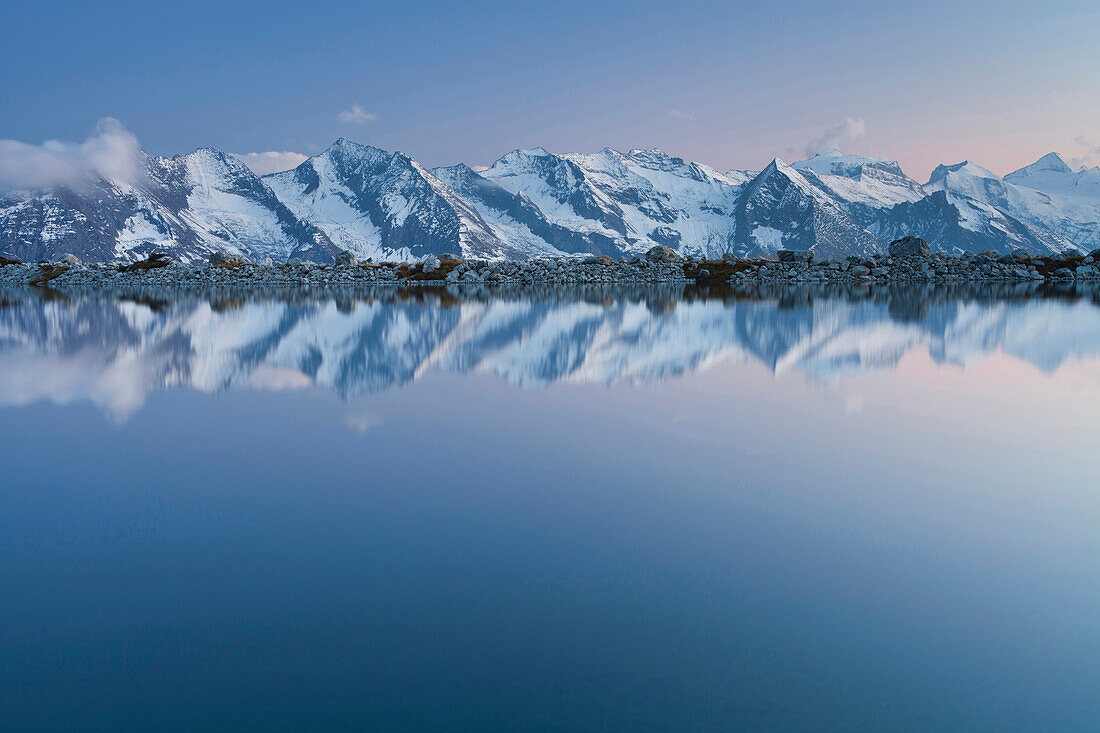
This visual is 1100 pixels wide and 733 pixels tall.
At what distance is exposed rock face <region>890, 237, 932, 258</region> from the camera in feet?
256

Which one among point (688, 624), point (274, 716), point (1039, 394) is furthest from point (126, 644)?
point (1039, 394)

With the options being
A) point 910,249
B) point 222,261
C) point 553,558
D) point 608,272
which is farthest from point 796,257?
point 553,558

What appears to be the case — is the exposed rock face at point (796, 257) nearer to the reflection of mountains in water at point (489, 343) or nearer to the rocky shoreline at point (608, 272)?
the rocky shoreline at point (608, 272)

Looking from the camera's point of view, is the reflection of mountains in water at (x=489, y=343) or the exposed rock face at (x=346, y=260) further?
the exposed rock face at (x=346, y=260)

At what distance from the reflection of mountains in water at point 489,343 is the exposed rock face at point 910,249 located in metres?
42.3

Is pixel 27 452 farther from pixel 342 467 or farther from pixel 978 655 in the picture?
pixel 978 655

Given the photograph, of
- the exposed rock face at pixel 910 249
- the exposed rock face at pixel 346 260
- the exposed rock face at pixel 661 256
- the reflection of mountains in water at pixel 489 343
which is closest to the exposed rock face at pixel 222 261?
the exposed rock face at pixel 346 260

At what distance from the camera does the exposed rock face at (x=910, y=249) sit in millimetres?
77938

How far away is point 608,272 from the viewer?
77625mm

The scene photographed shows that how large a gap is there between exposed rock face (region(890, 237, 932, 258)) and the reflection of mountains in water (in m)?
42.3

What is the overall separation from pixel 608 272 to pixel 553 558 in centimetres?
7265

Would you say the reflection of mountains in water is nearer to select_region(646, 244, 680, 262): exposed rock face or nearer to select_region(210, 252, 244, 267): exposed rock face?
select_region(646, 244, 680, 262): exposed rock face

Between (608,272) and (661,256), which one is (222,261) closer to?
(608,272)

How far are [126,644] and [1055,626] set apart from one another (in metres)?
6.23
